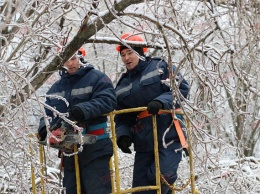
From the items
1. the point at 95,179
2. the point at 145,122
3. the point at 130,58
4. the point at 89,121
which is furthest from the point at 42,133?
the point at 130,58

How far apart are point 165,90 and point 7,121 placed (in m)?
1.49

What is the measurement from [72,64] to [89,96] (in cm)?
31

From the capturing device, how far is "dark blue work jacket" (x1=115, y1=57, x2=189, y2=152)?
566cm

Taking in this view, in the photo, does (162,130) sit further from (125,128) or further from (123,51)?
(123,51)

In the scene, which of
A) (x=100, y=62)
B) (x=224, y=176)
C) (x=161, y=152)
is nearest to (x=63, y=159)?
(x=161, y=152)

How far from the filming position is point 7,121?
16.0 feet

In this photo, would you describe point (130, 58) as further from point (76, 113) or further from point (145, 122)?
point (76, 113)

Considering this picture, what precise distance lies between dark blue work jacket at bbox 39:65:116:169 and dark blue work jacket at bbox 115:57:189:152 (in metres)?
0.24

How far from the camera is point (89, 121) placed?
556cm

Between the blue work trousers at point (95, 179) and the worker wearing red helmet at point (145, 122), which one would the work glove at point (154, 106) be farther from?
the blue work trousers at point (95, 179)

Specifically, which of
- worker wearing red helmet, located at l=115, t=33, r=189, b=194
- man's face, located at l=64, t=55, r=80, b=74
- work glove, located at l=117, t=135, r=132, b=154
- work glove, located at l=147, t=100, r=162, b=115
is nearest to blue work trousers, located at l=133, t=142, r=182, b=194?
worker wearing red helmet, located at l=115, t=33, r=189, b=194

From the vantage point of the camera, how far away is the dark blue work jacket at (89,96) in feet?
17.8

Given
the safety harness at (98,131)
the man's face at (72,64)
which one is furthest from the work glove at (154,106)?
the man's face at (72,64)

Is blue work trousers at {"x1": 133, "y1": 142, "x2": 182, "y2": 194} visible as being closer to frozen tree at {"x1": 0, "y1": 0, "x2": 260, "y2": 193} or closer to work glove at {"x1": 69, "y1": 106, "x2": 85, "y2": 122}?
frozen tree at {"x1": 0, "y1": 0, "x2": 260, "y2": 193}
